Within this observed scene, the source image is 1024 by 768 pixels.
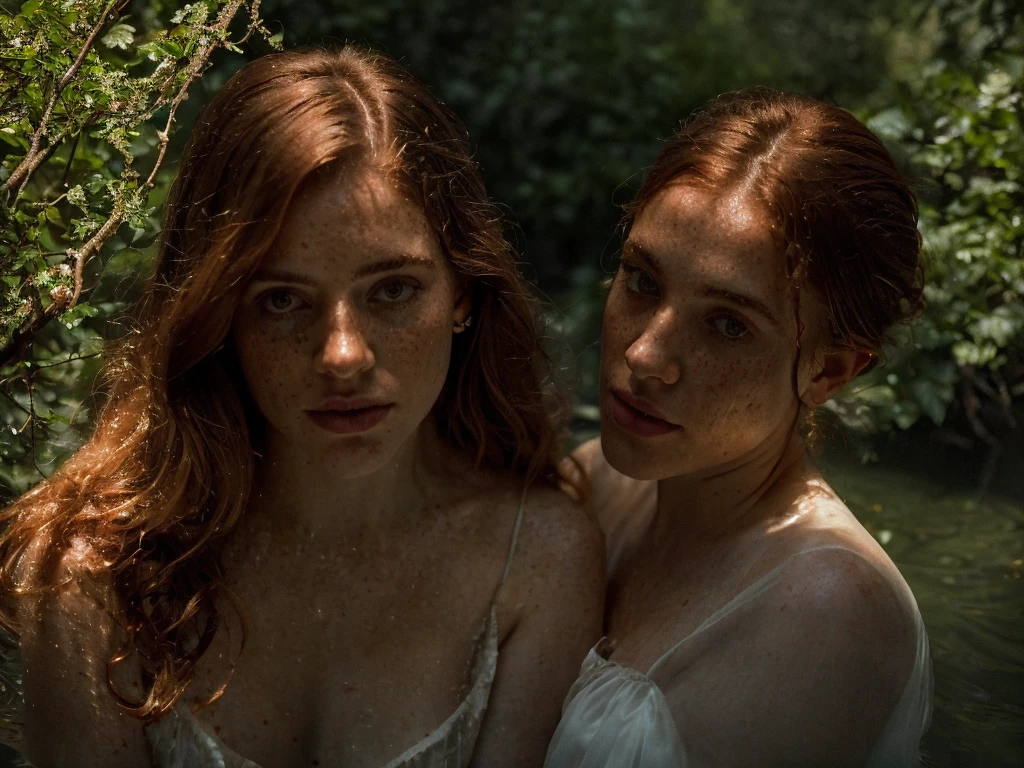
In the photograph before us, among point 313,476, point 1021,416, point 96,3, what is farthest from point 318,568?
point 1021,416

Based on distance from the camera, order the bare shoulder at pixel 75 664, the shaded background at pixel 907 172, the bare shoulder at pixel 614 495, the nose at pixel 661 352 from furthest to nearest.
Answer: the shaded background at pixel 907 172 → the bare shoulder at pixel 614 495 → the nose at pixel 661 352 → the bare shoulder at pixel 75 664

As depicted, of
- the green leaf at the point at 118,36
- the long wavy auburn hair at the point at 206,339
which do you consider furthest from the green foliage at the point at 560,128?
the long wavy auburn hair at the point at 206,339

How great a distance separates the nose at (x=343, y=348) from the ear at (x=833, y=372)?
849 millimetres

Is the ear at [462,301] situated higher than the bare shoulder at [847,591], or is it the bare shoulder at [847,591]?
the ear at [462,301]

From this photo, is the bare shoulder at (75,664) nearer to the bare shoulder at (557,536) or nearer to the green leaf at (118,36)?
the bare shoulder at (557,536)

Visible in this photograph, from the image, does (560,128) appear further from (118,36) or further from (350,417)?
(350,417)

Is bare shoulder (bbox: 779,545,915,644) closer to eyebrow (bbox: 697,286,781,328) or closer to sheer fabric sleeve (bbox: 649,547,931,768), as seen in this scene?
sheer fabric sleeve (bbox: 649,547,931,768)

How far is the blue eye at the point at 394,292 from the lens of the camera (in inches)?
86.3

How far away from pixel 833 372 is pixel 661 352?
0.36 m

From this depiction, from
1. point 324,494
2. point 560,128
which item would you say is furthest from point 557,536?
point 560,128

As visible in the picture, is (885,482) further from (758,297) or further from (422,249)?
(422,249)

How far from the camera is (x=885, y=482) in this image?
414 centimetres

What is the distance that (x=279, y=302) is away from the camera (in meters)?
2.17

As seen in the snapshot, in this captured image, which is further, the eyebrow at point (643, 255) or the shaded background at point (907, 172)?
the shaded background at point (907, 172)
